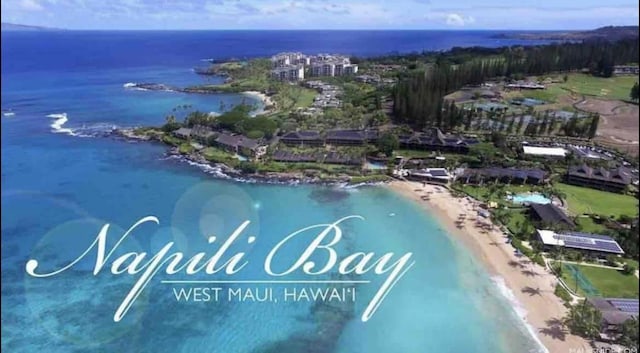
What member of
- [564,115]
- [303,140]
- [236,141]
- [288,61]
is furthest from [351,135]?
[288,61]

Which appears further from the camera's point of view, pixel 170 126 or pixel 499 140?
pixel 170 126

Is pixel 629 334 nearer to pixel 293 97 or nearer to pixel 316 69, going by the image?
pixel 293 97

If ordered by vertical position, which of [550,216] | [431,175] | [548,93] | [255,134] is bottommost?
[431,175]

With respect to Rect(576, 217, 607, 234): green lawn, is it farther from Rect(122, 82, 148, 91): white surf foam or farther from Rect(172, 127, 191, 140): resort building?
→ Rect(122, 82, 148, 91): white surf foam

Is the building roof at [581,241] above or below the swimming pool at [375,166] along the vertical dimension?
above

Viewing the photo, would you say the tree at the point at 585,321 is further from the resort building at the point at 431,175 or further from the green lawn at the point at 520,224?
the resort building at the point at 431,175

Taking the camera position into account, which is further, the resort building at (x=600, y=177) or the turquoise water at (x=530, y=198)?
the resort building at (x=600, y=177)

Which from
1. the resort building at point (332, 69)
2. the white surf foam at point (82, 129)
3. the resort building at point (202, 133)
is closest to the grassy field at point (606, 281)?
the resort building at point (202, 133)
